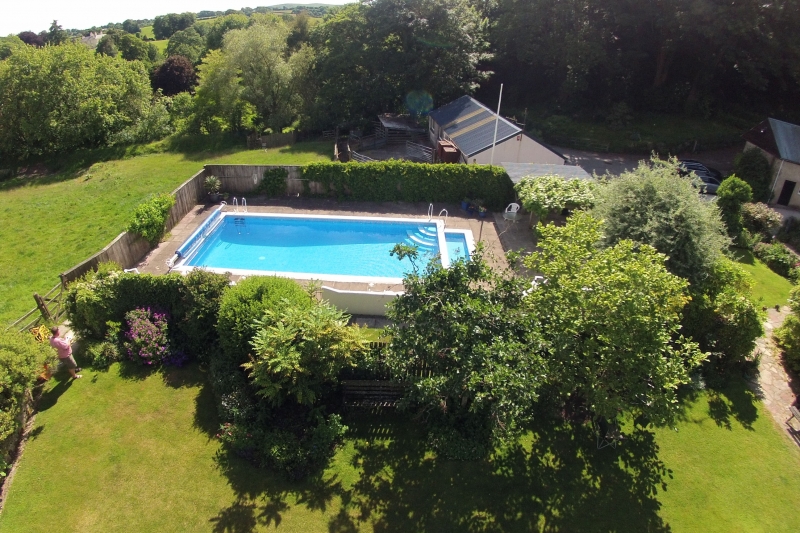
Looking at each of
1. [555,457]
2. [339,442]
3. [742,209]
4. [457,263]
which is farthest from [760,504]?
[742,209]

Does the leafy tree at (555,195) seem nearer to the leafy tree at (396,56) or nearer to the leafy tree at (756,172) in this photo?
the leafy tree at (756,172)

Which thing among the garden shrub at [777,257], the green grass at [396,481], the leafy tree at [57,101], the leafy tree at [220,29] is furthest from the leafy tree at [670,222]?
the leafy tree at [220,29]

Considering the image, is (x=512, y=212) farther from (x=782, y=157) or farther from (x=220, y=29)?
(x=220, y=29)

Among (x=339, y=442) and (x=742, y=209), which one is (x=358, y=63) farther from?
(x=339, y=442)

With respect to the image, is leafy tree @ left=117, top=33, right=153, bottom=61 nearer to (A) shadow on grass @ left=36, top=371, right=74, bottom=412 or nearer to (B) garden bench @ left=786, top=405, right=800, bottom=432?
(A) shadow on grass @ left=36, top=371, right=74, bottom=412

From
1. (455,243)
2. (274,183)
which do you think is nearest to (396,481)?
(455,243)

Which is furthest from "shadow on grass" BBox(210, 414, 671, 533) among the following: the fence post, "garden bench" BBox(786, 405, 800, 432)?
the fence post
